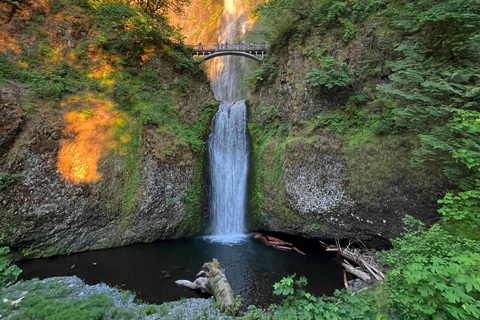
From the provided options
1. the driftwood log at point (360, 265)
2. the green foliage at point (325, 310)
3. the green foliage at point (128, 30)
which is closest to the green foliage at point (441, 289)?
the green foliage at point (325, 310)

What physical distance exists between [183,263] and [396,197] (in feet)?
27.1

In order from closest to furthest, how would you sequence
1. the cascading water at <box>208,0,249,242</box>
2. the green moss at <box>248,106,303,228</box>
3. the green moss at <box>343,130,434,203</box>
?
1. the green moss at <box>343,130,434,203</box>
2. the green moss at <box>248,106,303,228</box>
3. the cascading water at <box>208,0,249,242</box>

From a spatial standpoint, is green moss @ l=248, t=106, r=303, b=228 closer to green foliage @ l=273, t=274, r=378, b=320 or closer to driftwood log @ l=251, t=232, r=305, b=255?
driftwood log @ l=251, t=232, r=305, b=255

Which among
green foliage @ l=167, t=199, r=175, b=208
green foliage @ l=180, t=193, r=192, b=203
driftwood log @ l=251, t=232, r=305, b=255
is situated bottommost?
driftwood log @ l=251, t=232, r=305, b=255

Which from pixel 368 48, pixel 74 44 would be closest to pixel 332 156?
pixel 368 48

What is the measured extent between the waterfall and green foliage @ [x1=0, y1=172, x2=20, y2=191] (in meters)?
8.14

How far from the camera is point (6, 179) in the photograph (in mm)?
7422

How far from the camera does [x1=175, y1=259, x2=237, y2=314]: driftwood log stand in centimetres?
484

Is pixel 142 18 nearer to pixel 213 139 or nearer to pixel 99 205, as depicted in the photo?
pixel 213 139

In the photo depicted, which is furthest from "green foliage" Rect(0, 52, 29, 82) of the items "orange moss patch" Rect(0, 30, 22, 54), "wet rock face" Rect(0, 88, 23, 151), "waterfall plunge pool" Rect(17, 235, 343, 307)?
"waterfall plunge pool" Rect(17, 235, 343, 307)

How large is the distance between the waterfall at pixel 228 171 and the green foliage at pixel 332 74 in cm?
544

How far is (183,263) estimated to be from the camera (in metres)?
7.91

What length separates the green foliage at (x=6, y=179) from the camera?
24.0ft

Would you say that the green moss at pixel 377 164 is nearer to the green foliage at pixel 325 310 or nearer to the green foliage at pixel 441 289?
the green foliage at pixel 441 289
